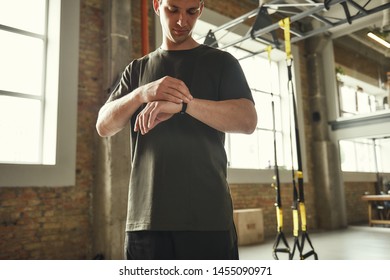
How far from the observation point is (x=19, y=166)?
3.20 m

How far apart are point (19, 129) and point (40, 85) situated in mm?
517

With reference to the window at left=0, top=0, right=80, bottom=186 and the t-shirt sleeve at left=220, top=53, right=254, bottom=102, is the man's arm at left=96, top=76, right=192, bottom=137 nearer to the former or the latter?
the t-shirt sleeve at left=220, top=53, right=254, bottom=102

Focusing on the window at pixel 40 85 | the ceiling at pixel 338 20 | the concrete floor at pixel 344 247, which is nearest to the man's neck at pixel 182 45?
the window at pixel 40 85

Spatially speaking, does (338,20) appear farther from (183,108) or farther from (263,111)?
(183,108)

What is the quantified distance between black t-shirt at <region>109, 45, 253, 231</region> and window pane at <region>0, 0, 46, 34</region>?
10.7 ft

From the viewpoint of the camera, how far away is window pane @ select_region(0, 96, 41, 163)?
3387mm

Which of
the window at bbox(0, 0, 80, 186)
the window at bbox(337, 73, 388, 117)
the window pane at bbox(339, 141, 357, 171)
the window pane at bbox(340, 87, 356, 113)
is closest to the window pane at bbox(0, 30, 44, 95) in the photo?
the window at bbox(0, 0, 80, 186)

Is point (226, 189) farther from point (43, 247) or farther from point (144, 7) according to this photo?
point (144, 7)

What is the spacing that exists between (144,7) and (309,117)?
14.9ft

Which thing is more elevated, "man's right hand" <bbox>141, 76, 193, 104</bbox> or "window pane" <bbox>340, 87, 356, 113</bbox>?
"window pane" <bbox>340, 87, 356, 113</bbox>

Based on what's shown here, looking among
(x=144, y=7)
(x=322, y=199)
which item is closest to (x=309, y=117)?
(x=322, y=199)

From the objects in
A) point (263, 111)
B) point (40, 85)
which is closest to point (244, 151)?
point (263, 111)

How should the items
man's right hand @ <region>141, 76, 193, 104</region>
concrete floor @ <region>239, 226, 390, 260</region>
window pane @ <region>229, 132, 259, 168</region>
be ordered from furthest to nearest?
1. window pane @ <region>229, 132, 259, 168</region>
2. concrete floor @ <region>239, 226, 390, 260</region>
3. man's right hand @ <region>141, 76, 193, 104</region>

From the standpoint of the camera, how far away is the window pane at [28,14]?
3615 millimetres
